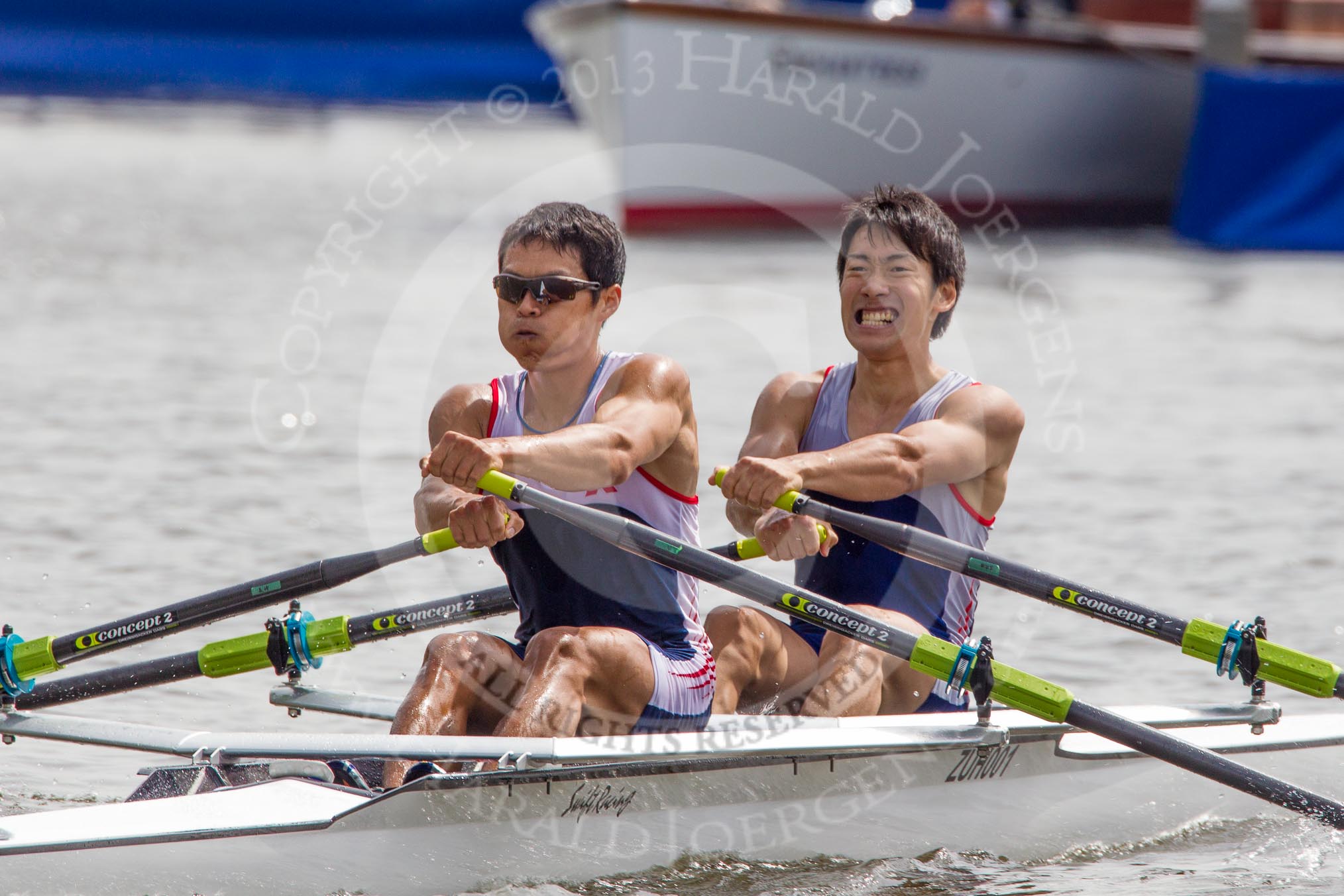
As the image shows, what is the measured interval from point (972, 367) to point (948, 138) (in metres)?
7.58

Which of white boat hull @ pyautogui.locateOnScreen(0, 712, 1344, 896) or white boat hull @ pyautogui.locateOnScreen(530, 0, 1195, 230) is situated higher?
white boat hull @ pyautogui.locateOnScreen(530, 0, 1195, 230)

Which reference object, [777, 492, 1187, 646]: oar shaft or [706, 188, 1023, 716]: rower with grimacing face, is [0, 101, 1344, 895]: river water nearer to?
[706, 188, 1023, 716]: rower with grimacing face

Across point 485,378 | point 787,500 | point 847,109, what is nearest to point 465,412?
point 787,500

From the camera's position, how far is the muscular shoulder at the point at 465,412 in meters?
4.23

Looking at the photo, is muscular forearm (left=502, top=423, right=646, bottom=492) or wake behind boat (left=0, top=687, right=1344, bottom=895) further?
muscular forearm (left=502, top=423, right=646, bottom=492)

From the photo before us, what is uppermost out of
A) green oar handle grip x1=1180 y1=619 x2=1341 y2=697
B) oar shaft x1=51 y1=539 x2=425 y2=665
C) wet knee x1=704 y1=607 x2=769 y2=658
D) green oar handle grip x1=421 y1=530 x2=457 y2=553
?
green oar handle grip x1=421 y1=530 x2=457 y2=553

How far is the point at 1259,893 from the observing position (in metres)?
4.38

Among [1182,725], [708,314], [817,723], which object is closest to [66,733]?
[817,723]

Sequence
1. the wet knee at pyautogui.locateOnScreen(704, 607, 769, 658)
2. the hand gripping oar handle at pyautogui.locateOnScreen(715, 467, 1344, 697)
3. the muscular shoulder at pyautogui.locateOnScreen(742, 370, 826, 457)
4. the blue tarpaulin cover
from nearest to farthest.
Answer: the hand gripping oar handle at pyautogui.locateOnScreen(715, 467, 1344, 697)
the wet knee at pyautogui.locateOnScreen(704, 607, 769, 658)
the muscular shoulder at pyautogui.locateOnScreen(742, 370, 826, 457)
the blue tarpaulin cover

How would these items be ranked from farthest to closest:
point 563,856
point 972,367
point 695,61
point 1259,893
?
1. point 695,61
2. point 972,367
3. point 1259,893
4. point 563,856

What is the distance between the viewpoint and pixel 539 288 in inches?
156

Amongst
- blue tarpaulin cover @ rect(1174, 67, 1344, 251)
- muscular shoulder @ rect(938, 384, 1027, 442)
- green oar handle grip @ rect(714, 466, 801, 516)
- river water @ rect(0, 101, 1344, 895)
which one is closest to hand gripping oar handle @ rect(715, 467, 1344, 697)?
green oar handle grip @ rect(714, 466, 801, 516)

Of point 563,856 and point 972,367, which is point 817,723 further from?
point 972,367

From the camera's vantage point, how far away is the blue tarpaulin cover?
61.4 feet
